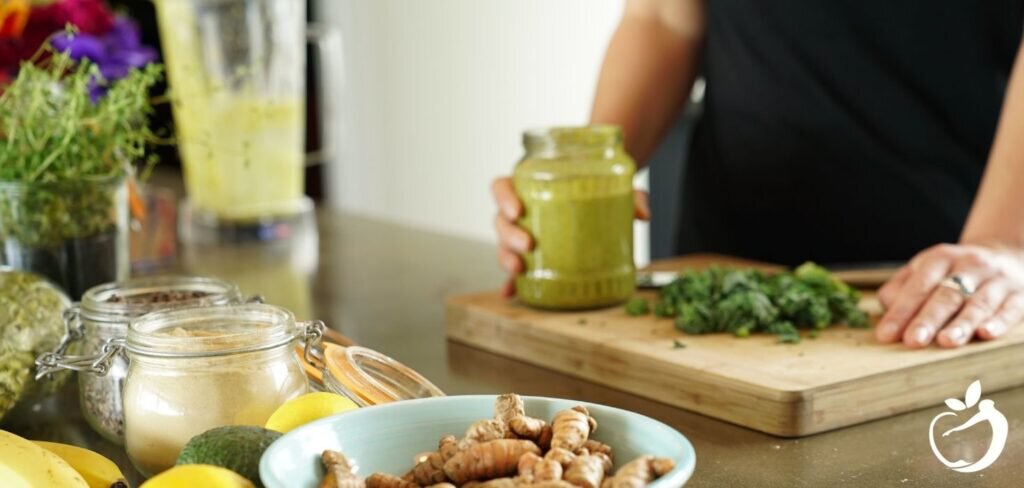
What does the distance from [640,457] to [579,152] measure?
2.14 feet

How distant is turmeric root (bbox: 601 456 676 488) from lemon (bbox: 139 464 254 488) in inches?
8.6

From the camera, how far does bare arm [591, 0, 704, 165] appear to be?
76.2 inches

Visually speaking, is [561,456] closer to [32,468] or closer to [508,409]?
[508,409]

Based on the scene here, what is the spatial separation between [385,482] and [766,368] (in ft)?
1.55

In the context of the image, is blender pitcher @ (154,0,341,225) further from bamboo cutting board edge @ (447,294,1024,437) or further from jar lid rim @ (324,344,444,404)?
jar lid rim @ (324,344,444,404)

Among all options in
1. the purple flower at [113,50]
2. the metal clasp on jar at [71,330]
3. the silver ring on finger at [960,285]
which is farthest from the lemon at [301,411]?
the purple flower at [113,50]

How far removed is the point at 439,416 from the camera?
2.77 feet

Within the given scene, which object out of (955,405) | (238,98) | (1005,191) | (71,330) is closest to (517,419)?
(955,405)

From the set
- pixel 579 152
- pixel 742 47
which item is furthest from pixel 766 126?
pixel 579 152

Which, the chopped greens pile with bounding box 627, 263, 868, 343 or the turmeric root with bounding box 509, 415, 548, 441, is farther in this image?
the chopped greens pile with bounding box 627, 263, 868, 343

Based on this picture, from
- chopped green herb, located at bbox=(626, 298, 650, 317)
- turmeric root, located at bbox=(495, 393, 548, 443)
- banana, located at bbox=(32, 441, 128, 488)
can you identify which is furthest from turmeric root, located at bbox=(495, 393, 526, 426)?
chopped green herb, located at bbox=(626, 298, 650, 317)

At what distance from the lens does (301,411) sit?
2.83ft

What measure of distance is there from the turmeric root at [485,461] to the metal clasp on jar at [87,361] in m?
0.31

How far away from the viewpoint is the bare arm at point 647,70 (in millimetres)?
1937
